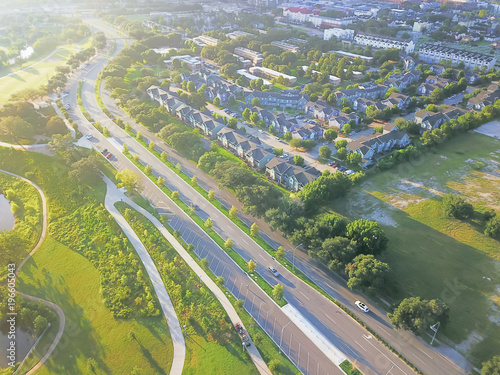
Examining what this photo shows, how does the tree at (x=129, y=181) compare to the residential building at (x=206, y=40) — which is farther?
the residential building at (x=206, y=40)

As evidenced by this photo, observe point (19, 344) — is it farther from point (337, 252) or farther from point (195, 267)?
point (337, 252)

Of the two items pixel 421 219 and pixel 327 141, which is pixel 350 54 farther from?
pixel 421 219

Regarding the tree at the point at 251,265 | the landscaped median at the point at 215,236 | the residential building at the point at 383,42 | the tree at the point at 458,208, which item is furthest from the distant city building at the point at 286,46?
the tree at the point at 251,265

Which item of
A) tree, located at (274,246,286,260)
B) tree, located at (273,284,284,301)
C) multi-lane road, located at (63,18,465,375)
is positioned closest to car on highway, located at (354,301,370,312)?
multi-lane road, located at (63,18,465,375)

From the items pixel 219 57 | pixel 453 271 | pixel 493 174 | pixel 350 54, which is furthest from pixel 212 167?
pixel 350 54

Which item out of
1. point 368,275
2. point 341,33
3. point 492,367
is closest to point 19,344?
point 368,275

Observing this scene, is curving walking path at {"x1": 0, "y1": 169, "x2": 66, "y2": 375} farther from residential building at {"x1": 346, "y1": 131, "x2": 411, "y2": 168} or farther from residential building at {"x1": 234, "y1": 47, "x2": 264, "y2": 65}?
residential building at {"x1": 234, "y1": 47, "x2": 264, "y2": 65}

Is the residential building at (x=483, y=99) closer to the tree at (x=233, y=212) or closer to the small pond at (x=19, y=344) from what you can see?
the tree at (x=233, y=212)
